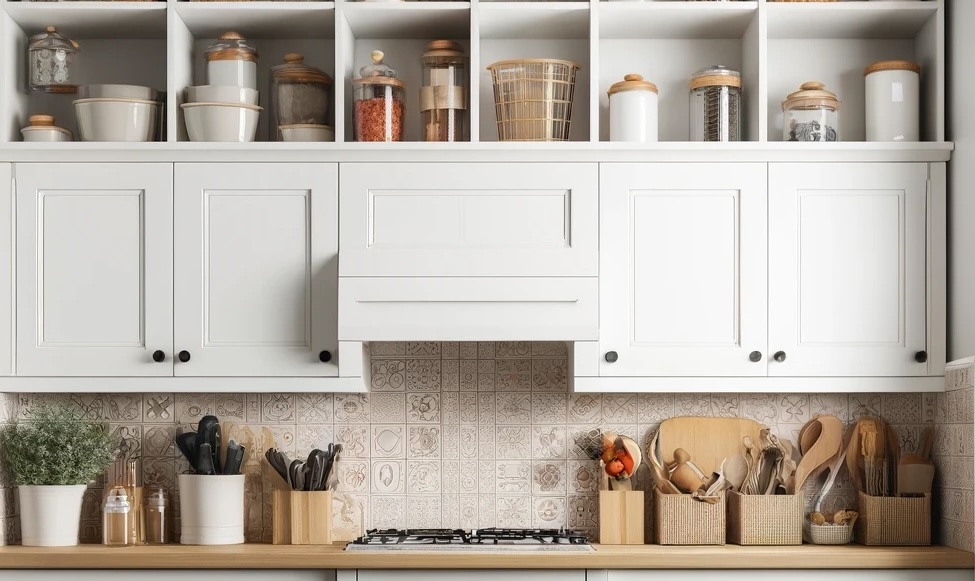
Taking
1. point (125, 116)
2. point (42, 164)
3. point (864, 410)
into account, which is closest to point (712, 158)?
point (864, 410)

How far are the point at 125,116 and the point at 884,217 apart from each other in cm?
223

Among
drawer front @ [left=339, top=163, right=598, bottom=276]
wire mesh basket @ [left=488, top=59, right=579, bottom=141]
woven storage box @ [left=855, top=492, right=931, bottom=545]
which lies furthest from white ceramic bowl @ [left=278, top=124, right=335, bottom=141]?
woven storage box @ [left=855, top=492, right=931, bottom=545]

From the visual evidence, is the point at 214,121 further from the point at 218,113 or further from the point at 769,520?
the point at 769,520

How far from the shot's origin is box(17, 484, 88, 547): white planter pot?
3.00 meters

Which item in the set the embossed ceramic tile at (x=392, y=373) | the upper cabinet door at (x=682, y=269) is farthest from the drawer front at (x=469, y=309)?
the embossed ceramic tile at (x=392, y=373)

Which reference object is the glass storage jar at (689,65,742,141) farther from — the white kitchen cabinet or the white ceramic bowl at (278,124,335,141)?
the white ceramic bowl at (278,124,335,141)

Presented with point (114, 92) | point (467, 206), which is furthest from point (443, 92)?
point (114, 92)

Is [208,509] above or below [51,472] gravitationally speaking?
below

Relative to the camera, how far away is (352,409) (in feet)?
10.8

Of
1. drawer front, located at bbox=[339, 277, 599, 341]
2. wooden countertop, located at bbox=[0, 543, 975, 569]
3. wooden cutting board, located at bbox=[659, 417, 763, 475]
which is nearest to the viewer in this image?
wooden countertop, located at bbox=[0, 543, 975, 569]

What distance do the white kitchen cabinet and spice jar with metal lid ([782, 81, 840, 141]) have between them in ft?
0.36

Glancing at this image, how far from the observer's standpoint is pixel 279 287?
119 inches

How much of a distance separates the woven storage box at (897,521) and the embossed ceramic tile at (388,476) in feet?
4.58

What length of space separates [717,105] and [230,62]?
1.46m
